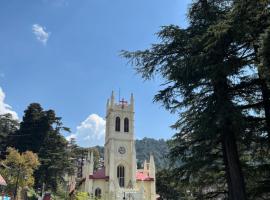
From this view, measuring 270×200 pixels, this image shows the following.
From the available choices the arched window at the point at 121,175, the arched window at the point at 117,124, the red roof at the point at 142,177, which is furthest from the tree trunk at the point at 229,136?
the arched window at the point at 117,124

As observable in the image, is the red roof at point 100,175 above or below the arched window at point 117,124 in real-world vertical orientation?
below

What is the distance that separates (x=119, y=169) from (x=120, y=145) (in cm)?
383

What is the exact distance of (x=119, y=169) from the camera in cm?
5397

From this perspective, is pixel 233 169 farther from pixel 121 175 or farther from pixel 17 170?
pixel 121 175

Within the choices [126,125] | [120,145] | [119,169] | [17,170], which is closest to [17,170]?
[17,170]

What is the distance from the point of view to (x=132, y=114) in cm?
5769

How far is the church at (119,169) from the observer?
50438 mm

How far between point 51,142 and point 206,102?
41888 mm

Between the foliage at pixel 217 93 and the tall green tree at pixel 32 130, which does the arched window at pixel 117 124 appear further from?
the foliage at pixel 217 93

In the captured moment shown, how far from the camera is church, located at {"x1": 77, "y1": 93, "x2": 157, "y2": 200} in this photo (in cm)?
5044

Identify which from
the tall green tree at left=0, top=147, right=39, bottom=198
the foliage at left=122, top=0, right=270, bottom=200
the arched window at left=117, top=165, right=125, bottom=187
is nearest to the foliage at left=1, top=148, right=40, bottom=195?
the tall green tree at left=0, top=147, right=39, bottom=198

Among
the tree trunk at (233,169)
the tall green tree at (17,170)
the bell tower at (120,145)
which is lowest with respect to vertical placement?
the tree trunk at (233,169)

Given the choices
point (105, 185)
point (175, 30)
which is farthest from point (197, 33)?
point (105, 185)

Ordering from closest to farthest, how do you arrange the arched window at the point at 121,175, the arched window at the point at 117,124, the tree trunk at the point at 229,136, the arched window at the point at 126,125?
the tree trunk at the point at 229,136 → the arched window at the point at 121,175 → the arched window at the point at 117,124 → the arched window at the point at 126,125
